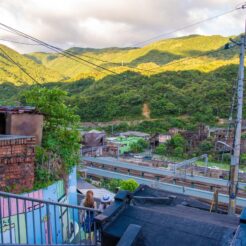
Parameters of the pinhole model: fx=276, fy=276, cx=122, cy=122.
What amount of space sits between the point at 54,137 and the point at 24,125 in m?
0.82

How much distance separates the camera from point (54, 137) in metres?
7.12

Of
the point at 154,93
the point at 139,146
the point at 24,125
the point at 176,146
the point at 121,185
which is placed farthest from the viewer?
the point at 154,93

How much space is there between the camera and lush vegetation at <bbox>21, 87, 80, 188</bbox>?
5855 millimetres

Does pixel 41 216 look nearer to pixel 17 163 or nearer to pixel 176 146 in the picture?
pixel 17 163

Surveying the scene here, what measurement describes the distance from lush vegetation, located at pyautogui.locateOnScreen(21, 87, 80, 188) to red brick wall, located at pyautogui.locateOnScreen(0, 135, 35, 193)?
336 mm

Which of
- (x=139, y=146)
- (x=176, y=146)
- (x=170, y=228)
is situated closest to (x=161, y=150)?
(x=176, y=146)

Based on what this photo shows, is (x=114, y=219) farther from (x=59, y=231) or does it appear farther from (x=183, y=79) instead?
(x=183, y=79)

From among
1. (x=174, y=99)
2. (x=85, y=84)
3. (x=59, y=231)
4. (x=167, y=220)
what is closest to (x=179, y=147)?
(x=174, y=99)

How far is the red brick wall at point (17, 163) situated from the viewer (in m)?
4.92

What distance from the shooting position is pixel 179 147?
112ft

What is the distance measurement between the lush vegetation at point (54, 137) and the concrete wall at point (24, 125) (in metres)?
0.39

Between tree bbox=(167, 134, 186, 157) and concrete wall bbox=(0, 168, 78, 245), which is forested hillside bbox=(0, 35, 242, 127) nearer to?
tree bbox=(167, 134, 186, 157)

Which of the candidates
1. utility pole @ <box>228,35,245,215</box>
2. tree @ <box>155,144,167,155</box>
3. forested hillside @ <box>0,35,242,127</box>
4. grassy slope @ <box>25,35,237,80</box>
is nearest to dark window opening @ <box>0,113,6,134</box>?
utility pole @ <box>228,35,245,215</box>

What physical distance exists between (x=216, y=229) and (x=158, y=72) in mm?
68883
